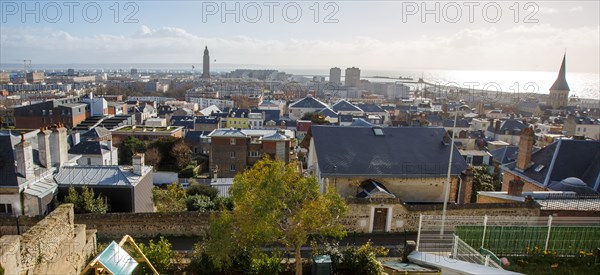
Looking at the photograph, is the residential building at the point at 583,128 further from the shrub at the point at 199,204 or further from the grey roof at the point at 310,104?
the shrub at the point at 199,204

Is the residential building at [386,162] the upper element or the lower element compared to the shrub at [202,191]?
upper

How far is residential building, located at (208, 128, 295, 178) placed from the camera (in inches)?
1806

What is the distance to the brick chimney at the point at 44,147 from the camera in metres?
19.6

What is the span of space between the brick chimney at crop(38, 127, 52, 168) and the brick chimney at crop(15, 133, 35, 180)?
125 centimetres

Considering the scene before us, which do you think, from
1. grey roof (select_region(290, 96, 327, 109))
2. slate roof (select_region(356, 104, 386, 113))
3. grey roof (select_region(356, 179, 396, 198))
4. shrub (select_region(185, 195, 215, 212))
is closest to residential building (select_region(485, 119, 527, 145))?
slate roof (select_region(356, 104, 386, 113))

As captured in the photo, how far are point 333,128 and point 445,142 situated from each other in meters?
6.71

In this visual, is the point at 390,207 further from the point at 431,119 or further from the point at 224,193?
the point at 431,119

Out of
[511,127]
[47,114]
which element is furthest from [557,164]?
[47,114]

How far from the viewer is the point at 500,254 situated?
44.3 ft

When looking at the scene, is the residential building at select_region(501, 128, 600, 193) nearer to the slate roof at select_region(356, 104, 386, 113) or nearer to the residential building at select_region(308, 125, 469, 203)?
the residential building at select_region(308, 125, 469, 203)

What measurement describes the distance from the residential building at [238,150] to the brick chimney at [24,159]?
27143 millimetres

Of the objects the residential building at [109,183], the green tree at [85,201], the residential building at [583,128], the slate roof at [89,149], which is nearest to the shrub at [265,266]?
the green tree at [85,201]

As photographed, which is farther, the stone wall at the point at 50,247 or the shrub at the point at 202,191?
the shrub at the point at 202,191

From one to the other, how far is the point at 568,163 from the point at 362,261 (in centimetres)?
1759
